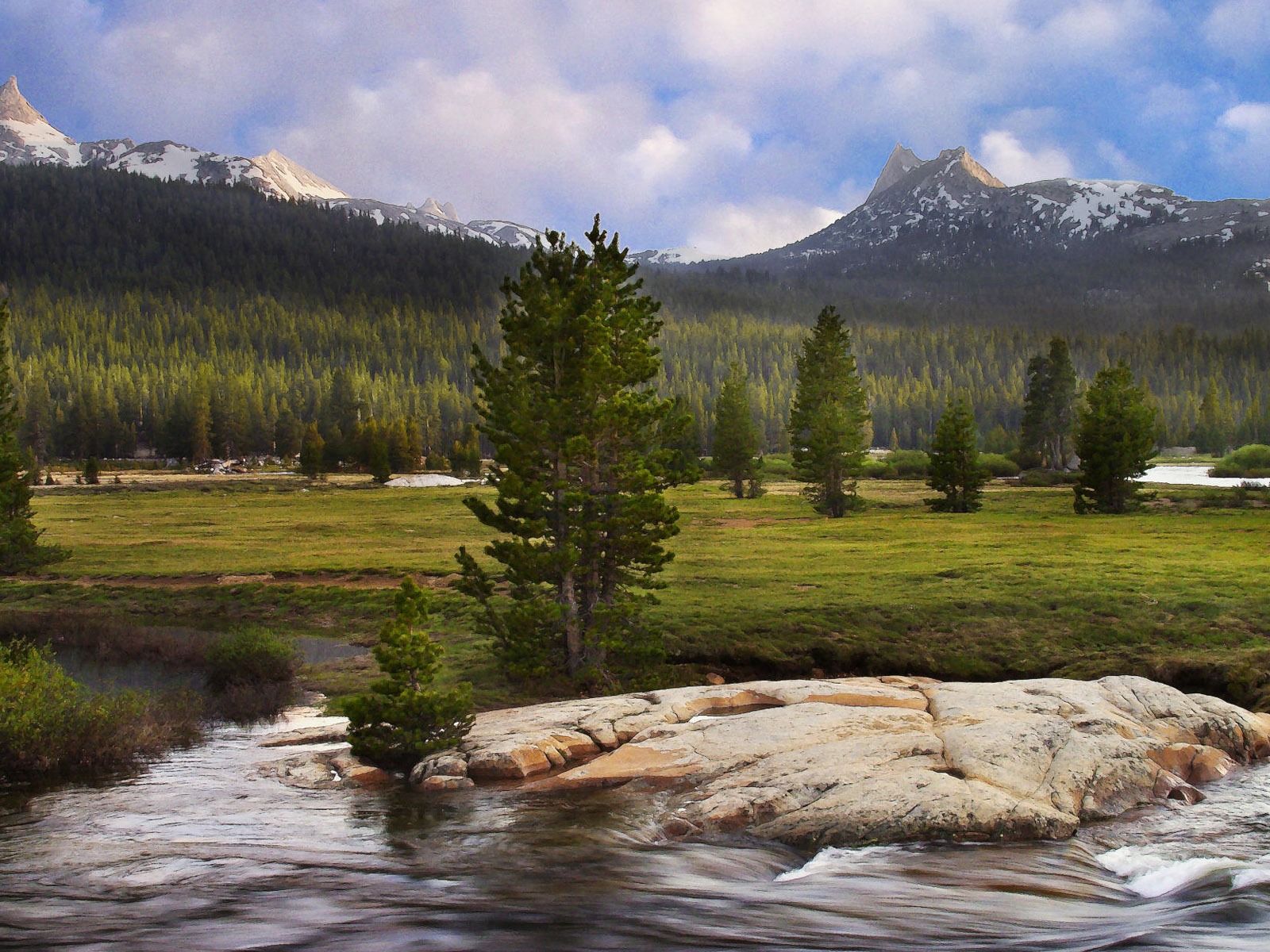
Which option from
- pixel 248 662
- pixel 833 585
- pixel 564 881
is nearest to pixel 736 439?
pixel 833 585

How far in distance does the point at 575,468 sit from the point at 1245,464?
128m

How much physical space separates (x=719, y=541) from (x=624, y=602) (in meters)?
31.4

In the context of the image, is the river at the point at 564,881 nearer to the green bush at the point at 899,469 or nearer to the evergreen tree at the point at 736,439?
the evergreen tree at the point at 736,439

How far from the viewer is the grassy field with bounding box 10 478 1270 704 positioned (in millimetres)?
31234

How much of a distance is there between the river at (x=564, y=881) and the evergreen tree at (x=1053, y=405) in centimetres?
10268

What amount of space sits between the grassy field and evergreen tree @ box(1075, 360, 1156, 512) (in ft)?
10.1

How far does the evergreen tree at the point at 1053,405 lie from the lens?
109250 mm

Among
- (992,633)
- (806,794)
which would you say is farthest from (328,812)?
(992,633)

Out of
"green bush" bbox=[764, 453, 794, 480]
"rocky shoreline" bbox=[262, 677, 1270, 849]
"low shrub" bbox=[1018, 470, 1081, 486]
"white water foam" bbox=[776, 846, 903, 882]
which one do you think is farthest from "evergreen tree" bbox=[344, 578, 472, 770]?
"green bush" bbox=[764, 453, 794, 480]

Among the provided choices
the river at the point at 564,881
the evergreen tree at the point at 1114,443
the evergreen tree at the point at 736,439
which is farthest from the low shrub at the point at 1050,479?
the river at the point at 564,881

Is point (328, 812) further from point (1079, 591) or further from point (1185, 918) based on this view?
point (1079, 591)

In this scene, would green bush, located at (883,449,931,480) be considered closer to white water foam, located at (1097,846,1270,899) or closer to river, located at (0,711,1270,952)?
river, located at (0,711,1270,952)

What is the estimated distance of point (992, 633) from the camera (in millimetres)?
33250

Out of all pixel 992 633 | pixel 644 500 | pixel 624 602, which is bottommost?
pixel 992 633
